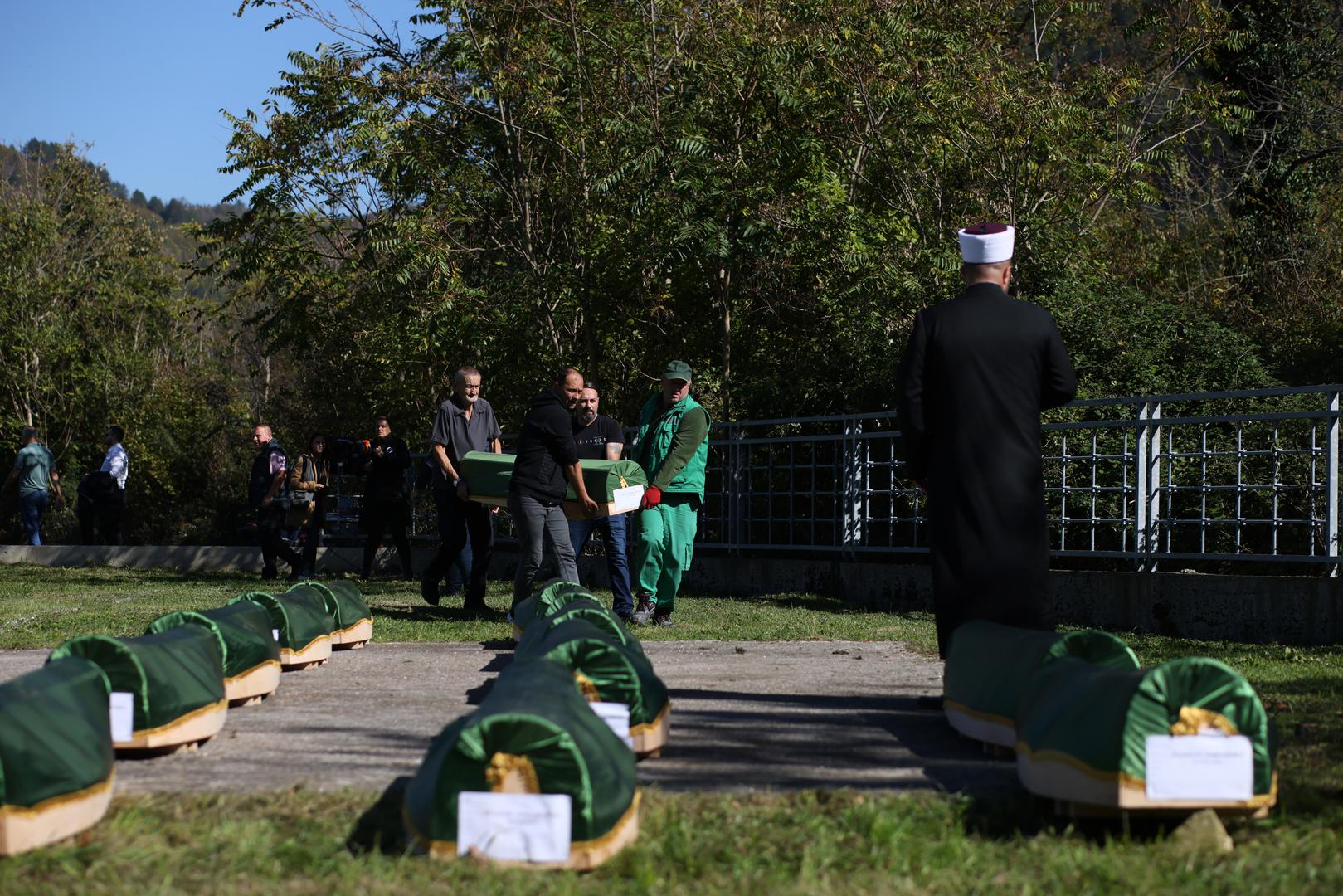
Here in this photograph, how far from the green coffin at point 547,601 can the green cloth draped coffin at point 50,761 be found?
3.34m

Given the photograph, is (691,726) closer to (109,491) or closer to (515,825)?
(515,825)

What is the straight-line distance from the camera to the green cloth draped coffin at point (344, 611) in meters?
8.98

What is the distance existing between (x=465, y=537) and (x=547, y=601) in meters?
4.23

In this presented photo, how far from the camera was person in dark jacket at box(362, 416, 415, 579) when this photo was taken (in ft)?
52.4

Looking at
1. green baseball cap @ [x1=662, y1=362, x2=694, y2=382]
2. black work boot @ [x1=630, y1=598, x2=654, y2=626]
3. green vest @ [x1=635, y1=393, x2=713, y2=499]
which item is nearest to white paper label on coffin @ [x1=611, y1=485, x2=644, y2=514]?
green vest @ [x1=635, y1=393, x2=713, y2=499]

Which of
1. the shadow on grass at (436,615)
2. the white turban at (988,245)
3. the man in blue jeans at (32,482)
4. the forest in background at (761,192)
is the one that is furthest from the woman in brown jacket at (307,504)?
the white turban at (988,245)

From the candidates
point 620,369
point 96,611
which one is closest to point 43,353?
point 620,369

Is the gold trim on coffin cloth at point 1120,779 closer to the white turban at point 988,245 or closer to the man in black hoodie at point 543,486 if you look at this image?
the white turban at point 988,245

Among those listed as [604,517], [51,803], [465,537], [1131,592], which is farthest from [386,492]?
[51,803]

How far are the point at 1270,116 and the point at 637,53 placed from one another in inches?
433

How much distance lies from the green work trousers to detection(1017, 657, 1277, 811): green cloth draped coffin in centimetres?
642

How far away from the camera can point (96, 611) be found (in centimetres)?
1229

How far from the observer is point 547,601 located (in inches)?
312

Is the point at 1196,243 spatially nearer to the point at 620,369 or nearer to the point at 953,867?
the point at 620,369
